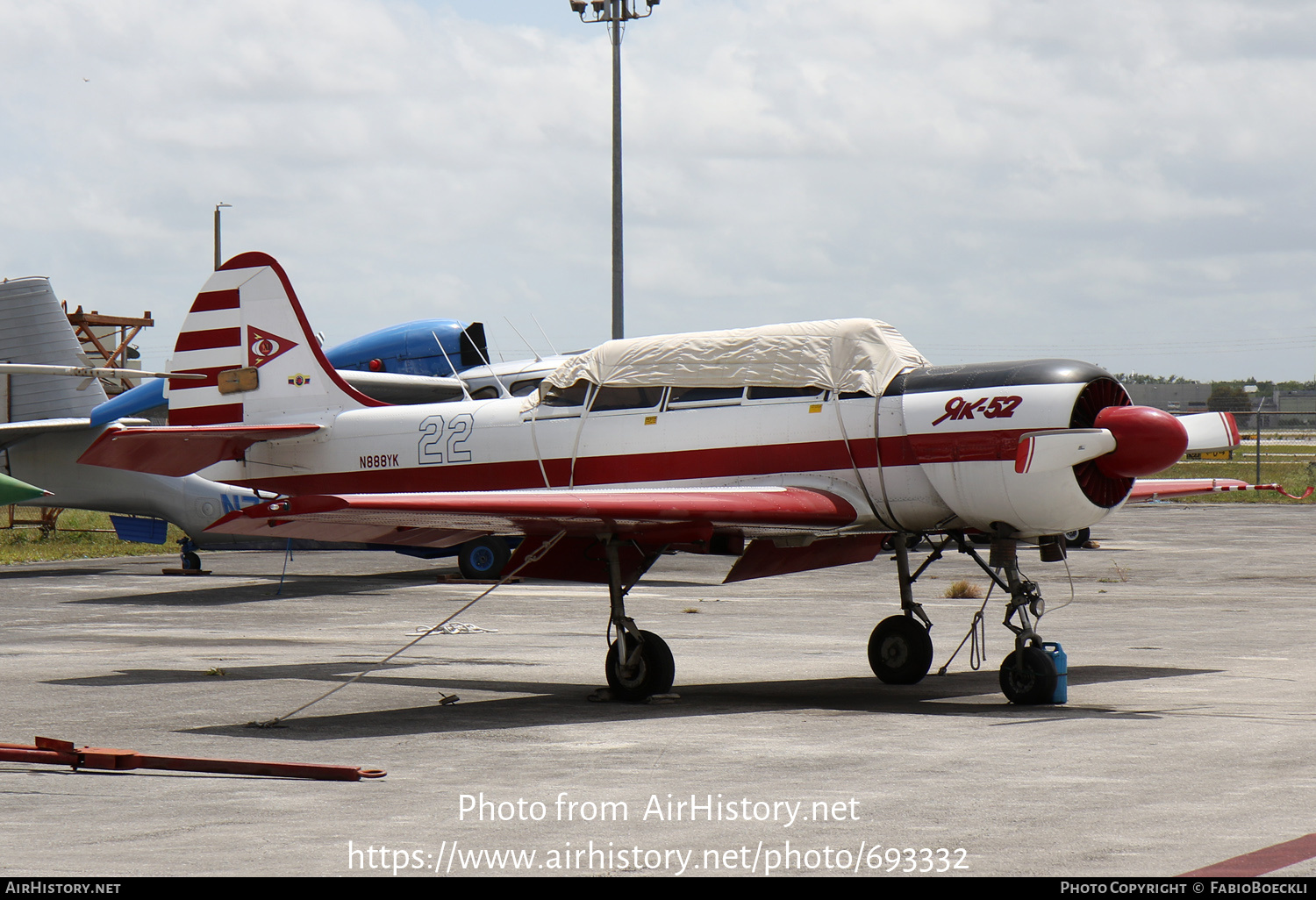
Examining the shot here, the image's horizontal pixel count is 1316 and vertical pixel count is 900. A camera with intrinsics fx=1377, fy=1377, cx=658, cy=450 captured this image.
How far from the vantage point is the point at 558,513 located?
33.3 ft

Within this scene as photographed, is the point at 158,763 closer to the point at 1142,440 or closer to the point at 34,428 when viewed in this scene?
the point at 1142,440

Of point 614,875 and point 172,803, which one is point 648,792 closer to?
point 614,875

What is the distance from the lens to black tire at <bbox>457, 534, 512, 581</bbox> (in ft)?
76.3

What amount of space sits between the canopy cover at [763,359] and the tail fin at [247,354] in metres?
3.62

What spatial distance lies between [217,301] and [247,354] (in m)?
0.86

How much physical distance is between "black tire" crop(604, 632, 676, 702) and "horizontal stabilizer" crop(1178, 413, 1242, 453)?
4.68m

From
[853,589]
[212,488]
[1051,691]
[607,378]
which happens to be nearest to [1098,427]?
[1051,691]

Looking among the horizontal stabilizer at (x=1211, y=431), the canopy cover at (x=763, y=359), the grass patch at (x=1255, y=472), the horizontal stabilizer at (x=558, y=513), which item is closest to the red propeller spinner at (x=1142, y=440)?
the horizontal stabilizer at (x=1211, y=431)

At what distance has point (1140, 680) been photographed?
473 inches

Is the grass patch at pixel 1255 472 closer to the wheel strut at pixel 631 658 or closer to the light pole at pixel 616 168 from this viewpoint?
the light pole at pixel 616 168

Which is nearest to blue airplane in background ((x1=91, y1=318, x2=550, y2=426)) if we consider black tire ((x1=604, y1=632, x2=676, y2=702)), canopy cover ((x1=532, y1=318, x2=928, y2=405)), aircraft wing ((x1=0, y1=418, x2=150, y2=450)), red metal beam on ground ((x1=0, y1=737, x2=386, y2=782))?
aircraft wing ((x1=0, y1=418, x2=150, y2=450))

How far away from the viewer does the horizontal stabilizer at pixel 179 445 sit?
42.8 feet

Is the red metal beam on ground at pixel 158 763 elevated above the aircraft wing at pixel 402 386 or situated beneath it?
situated beneath

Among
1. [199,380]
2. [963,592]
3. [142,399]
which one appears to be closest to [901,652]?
[199,380]
